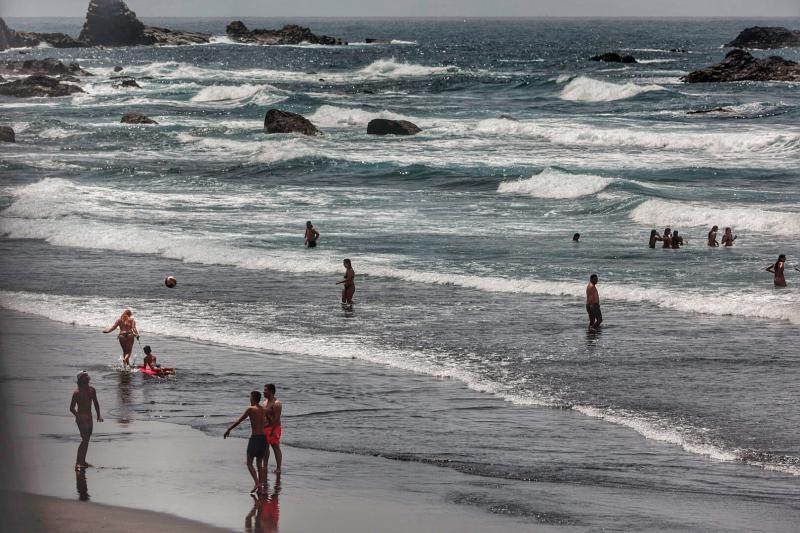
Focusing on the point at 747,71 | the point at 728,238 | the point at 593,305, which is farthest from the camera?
the point at 747,71

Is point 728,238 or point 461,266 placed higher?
point 728,238

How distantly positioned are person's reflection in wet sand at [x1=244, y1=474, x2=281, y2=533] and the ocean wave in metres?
23.9

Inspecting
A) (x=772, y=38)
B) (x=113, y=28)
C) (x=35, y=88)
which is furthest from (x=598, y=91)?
(x=113, y=28)

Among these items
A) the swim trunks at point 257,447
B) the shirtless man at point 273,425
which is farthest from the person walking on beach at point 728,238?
the swim trunks at point 257,447

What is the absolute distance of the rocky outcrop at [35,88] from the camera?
262ft

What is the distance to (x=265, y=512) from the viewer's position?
1201 cm

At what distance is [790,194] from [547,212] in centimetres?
879

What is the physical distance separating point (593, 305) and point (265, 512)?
37.5 feet

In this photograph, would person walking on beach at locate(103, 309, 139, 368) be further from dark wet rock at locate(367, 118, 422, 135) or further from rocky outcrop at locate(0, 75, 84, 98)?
rocky outcrop at locate(0, 75, 84, 98)

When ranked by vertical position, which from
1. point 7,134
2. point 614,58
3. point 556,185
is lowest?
point 556,185

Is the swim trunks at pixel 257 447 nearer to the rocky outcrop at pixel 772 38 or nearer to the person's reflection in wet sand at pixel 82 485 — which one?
the person's reflection in wet sand at pixel 82 485

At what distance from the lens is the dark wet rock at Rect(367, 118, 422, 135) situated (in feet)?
196

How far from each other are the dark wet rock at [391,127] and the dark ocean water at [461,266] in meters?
1.58

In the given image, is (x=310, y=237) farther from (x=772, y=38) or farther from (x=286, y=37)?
(x=286, y=37)
